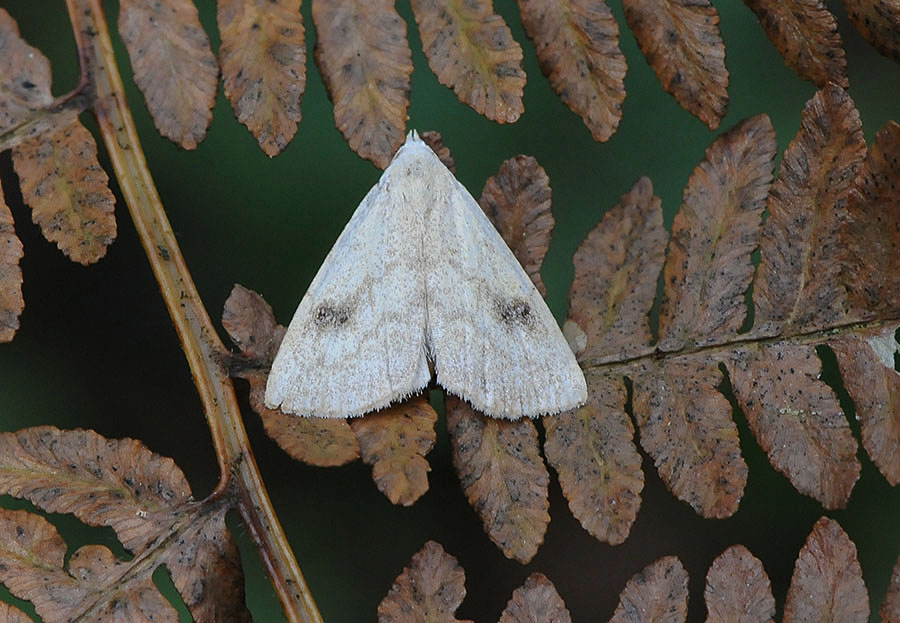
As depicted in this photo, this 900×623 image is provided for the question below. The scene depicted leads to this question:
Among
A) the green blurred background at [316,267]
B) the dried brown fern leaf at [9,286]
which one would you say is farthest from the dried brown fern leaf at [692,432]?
the dried brown fern leaf at [9,286]

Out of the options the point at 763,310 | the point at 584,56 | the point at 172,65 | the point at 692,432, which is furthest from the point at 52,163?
the point at 763,310

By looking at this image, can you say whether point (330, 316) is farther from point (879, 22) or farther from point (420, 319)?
point (879, 22)

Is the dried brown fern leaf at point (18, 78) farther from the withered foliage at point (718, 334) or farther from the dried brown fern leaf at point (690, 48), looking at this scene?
the dried brown fern leaf at point (690, 48)

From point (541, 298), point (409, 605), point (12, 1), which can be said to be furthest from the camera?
point (12, 1)

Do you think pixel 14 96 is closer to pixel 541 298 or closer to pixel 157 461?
pixel 157 461

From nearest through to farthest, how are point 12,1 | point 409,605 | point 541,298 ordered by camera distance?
point 409,605
point 541,298
point 12,1

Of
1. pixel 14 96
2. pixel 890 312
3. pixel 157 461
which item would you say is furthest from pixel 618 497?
pixel 14 96

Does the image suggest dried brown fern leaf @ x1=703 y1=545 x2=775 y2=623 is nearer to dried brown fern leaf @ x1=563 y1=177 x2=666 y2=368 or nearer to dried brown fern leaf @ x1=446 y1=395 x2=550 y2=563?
dried brown fern leaf @ x1=446 y1=395 x2=550 y2=563
